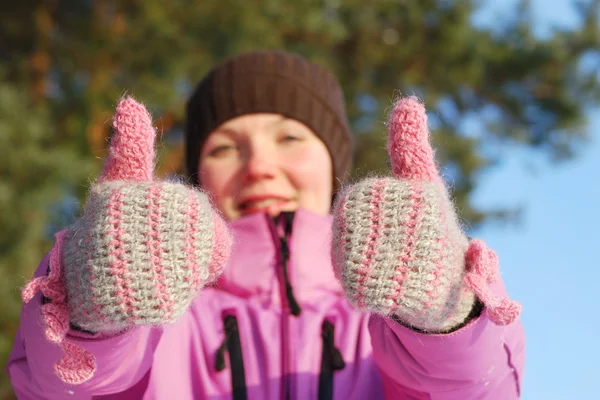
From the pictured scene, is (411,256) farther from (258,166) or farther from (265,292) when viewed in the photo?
(258,166)

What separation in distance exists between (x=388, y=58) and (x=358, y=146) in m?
0.74

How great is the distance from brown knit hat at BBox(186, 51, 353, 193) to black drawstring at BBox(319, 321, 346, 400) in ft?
1.42

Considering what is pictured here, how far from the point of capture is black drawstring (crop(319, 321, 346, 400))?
117 cm

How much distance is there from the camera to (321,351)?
1.21 metres

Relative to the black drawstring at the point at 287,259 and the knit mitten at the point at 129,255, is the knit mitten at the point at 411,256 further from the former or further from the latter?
the black drawstring at the point at 287,259

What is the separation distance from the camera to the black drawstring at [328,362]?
1.17 m

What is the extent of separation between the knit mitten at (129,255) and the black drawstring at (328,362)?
39cm

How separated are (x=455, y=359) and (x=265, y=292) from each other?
46 cm

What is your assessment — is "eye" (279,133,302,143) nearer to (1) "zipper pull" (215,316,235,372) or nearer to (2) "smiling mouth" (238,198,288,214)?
(2) "smiling mouth" (238,198,288,214)

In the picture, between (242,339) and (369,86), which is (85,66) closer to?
(369,86)

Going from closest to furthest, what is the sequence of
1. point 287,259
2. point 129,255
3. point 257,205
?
point 129,255 → point 287,259 → point 257,205

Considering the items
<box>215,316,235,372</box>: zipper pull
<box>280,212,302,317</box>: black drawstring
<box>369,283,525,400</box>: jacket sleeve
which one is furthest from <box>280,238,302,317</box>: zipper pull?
<box>369,283,525,400</box>: jacket sleeve

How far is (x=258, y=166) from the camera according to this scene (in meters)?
1.40

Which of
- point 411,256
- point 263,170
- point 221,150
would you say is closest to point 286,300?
point 263,170
